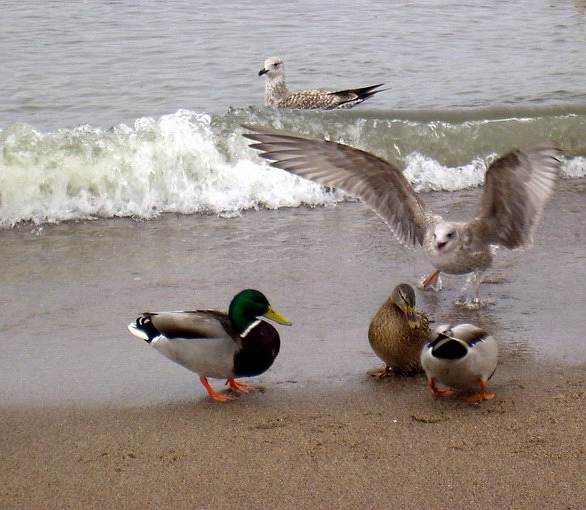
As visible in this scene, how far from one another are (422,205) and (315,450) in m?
3.09

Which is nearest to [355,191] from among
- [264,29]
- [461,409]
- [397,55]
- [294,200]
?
[294,200]

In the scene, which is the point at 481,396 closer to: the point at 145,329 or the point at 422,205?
the point at 145,329

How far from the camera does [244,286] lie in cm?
649

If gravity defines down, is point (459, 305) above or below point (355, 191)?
below

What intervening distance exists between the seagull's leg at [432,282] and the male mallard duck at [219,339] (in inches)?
78.2

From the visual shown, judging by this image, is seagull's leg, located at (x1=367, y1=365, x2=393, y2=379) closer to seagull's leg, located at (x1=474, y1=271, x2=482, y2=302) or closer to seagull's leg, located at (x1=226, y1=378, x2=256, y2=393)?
seagull's leg, located at (x1=226, y1=378, x2=256, y2=393)

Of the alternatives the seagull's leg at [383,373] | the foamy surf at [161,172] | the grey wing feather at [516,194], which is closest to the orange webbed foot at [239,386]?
the seagull's leg at [383,373]

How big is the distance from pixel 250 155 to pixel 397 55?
4.92 meters

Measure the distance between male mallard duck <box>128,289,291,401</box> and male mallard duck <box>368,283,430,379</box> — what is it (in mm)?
541

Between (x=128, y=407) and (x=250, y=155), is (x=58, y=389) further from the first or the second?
(x=250, y=155)

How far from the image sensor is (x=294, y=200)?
28.6ft

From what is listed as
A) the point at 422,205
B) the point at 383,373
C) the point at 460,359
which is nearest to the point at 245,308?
A: the point at 383,373

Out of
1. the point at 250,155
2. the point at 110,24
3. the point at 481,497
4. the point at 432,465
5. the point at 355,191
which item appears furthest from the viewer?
the point at 110,24

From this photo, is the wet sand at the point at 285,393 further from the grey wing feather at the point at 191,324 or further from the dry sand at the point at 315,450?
the grey wing feather at the point at 191,324
